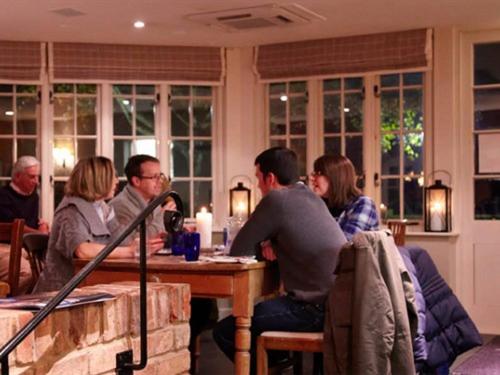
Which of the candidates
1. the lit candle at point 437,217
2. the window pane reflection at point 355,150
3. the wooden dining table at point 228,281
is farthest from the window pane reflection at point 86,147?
the wooden dining table at point 228,281

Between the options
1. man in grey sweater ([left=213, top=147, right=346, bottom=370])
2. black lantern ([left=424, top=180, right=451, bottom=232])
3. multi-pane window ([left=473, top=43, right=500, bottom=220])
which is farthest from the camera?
multi-pane window ([left=473, top=43, right=500, bottom=220])

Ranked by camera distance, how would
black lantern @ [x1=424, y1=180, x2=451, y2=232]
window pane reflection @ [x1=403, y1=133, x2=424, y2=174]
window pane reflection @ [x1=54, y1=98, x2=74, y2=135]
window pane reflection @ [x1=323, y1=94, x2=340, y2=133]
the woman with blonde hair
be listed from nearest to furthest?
the woman with blonde hair → black lantern @ [x1=424, y1=180, x2=451, y2=232] → window pane reflection @ [x1=403, y1=133, x2=424, y2=174] → window pane reflection @ [x1=323, y1=94, x2=340, y2=133] → window pane reflection @ [x1=54, y1=98, x2=74, y2=135]

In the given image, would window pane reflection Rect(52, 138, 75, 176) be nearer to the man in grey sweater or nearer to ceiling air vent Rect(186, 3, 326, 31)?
ceiling air vent Rect(186, 3, 326, 31)

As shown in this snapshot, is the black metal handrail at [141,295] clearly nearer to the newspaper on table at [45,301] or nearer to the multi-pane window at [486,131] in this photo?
the newspaper on table at [45,301]

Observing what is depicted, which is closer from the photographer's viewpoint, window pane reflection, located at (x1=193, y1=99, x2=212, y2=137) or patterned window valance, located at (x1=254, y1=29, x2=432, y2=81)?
patterned window valance, located at (x1=254, y1=29, x2=432, y2=81)

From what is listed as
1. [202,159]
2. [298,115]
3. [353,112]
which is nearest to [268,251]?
[353,112]

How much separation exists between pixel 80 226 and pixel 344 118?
4.22 meters

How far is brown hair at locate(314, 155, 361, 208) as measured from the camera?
4156 mm

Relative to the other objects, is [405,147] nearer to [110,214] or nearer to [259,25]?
[259,25]

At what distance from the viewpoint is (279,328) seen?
3.33 meters

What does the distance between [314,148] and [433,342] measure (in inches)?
153

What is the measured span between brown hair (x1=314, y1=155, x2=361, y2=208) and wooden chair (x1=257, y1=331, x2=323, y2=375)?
3.39 feet

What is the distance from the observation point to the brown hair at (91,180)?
3564 mm

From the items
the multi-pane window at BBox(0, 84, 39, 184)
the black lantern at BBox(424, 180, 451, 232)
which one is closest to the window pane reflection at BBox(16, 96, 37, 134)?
the multi-pane window at BBox(0, 84, 39, 184)
